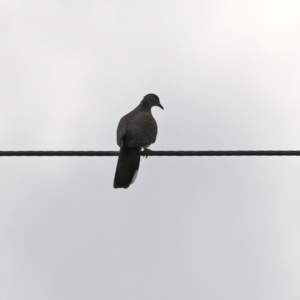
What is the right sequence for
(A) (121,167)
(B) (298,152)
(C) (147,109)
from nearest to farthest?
(B) (298,152) → (A) (121,167) → (C) (147,109)

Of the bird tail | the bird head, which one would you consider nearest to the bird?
the bird tail

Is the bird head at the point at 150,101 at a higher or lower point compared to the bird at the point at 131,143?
higher

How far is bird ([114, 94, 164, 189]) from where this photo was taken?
8.56m

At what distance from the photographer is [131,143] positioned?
28.7 feet

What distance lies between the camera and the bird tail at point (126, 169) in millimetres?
8547

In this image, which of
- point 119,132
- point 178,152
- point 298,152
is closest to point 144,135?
point 119,132

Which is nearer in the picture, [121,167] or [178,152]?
[178,152]

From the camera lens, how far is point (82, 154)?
6570mm

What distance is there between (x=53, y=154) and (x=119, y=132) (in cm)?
253

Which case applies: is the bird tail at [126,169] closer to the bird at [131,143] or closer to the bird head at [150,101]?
the bird at [131,143]

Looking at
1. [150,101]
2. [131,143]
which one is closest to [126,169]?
[131,143]

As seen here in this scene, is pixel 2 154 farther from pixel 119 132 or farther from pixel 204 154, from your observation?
pixel 119 132

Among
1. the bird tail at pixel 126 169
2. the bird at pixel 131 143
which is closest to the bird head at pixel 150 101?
the bird at pixel 131 143

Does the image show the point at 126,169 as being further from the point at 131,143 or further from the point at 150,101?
the point at 150,101
